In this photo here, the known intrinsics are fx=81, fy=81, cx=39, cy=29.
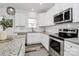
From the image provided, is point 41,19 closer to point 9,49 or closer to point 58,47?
point 58,47

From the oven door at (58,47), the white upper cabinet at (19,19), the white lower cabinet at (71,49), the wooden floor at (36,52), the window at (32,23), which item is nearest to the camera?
the white lower cabinet at (71,49)

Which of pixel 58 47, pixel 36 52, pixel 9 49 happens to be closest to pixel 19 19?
pixel 36 52

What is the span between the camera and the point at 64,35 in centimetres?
243

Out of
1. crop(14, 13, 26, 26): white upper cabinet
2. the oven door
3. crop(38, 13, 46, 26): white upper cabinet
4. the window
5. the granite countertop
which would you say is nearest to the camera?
the granite countertop

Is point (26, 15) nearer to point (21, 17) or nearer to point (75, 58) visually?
point (21, 17)

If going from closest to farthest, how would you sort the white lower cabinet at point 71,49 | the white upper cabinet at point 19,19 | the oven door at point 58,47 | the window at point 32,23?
the white lower cabinet at point 71,49, the oven door at point 58,47, the white upper cabinet at point 19,19, the window at point 32,23

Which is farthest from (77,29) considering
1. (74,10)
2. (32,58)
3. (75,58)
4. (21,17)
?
(21,17)

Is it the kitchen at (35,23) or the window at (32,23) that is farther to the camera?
the window at (32,23)

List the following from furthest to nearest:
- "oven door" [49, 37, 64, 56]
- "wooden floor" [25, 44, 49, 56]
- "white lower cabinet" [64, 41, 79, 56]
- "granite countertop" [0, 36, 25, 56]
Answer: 1. "wooden floor" [25, 44, 49, 56]
2. "oven door" [49, 37, 64, 56]
3. "white lower cabinet" [64, 41, 79, 56]
4. "granite countertop" [0, 36, 25, 56]

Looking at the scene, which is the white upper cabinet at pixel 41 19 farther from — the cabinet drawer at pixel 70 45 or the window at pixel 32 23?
the cabinet drawer at pixel 70 45

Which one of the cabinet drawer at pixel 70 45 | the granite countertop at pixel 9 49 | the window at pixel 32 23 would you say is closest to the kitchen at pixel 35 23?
the window at pixel 32 23

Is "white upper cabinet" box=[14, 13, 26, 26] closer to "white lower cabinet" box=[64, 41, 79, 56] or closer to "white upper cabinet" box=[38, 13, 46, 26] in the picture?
"white upper cabinet" box=[38, 13, 46, 26]

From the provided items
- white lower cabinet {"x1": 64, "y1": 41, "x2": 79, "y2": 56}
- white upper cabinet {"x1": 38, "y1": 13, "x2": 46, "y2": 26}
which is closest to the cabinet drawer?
white lower cabinet {"x1": 64, "y1": 41, "x2": 79, "y2": 56}

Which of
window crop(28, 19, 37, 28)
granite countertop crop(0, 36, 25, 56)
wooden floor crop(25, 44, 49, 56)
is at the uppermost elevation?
window crop(28, 19, 37, 28)
